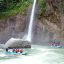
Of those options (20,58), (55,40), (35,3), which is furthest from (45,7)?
(20,58)

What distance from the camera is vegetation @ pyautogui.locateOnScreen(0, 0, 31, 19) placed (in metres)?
45.4

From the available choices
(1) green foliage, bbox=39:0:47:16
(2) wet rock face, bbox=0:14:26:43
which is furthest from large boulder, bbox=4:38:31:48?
(1) green foliage, bbox=39:0:47:16

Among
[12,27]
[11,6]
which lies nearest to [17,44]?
[12,27]

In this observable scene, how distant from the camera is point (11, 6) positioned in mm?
47000

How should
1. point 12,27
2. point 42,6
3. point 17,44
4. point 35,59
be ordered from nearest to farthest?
point 35,59
point 17,44
point 12,27
point 42,6

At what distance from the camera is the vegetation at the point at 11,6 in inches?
1789

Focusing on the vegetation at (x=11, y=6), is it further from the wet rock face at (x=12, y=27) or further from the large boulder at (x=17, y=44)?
the large boulder at (x=17, y=44)

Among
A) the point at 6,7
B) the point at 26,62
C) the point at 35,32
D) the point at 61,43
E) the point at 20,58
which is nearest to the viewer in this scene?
the point at 26,62

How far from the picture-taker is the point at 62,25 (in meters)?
42.9

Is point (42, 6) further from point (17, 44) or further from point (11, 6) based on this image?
point (17, 44)

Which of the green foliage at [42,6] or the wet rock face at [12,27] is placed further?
the green foliage at [42,6]

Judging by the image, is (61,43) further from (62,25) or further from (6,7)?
(6,7)

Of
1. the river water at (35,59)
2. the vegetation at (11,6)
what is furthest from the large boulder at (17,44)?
the vegetation at (11,6)

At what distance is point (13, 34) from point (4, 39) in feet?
5.42
